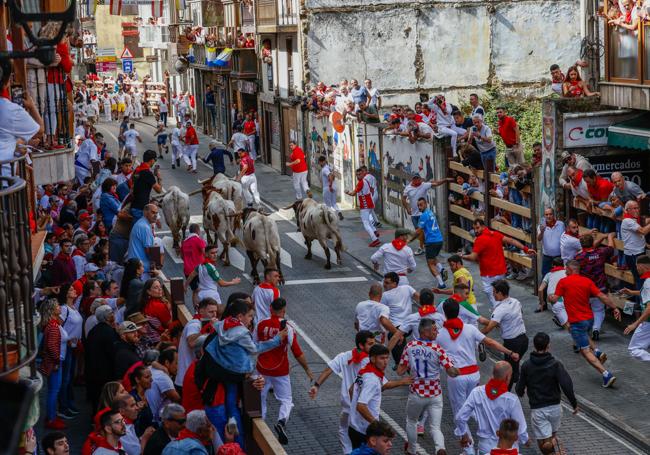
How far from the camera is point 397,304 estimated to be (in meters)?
14.1

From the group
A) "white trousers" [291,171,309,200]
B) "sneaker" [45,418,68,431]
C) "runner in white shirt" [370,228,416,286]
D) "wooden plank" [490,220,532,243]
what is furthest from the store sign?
"white trousers" [291,171,309,200]

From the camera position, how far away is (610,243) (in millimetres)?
17375

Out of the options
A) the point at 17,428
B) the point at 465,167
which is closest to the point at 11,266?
the point at 17,428

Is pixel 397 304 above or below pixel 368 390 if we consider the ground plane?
above

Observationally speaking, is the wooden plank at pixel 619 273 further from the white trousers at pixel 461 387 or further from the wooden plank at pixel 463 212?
the white trousers at pixel 461 387

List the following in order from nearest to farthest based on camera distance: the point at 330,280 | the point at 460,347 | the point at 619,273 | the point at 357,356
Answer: the point at 357,356
the point at 460,347
the point at 619,273
the point at 330,280

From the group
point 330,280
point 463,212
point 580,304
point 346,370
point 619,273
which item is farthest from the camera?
point 463,212

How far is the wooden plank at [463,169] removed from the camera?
22766 mm

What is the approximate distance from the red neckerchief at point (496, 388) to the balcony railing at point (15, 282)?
5432mm

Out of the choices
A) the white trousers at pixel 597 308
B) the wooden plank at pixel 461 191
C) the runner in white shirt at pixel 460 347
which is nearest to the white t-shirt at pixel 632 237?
the white trousers at pixel 597 308

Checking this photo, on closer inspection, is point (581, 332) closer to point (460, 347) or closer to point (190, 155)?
point (460, 347)

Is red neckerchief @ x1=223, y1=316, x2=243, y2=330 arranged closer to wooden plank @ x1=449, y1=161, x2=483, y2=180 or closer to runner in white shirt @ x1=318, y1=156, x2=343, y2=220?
wooden plank @ x1=449, y1=161, x2=483, y2=180

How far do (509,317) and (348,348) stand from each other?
3855 millimetres

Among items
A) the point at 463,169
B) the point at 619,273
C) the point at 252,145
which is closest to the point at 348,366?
the point at 619,273
